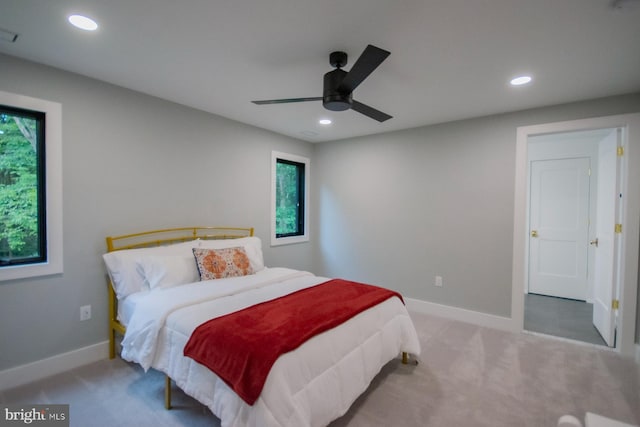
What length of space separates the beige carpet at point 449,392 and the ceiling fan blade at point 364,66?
2.19 metres

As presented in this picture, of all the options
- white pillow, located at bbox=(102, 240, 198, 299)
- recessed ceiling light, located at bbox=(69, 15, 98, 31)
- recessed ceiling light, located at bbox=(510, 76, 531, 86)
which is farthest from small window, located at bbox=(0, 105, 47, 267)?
recessed ceiling light, located at bbox=(510, 76, 531, 86)

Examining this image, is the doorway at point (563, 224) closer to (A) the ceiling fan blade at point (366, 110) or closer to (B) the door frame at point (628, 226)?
(B) the door frame at point (628, 226)

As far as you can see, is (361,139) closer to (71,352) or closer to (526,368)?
(526,368)

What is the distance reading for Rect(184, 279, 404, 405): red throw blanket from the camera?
4.94 ft

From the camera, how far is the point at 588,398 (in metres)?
2.15

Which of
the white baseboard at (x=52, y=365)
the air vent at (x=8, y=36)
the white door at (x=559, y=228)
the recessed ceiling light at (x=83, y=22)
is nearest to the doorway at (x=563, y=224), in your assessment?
the white door at (x=559, y=228)

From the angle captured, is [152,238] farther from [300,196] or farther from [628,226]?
[628,226]

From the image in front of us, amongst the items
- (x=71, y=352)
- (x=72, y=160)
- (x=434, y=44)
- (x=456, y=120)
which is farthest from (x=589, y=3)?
(x=71, y=352)

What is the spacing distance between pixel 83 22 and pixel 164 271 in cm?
187

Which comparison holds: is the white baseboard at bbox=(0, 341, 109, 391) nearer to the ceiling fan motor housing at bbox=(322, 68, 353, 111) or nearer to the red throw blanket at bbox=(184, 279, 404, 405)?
the red throw blanket at bbox=(184, 279, 404, 405)

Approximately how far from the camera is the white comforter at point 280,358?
59.4 inches

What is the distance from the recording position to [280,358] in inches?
60.9

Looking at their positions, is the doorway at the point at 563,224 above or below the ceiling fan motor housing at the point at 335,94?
below

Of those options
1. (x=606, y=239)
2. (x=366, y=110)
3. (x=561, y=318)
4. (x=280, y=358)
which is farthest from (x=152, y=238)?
(x=561, y=318)
